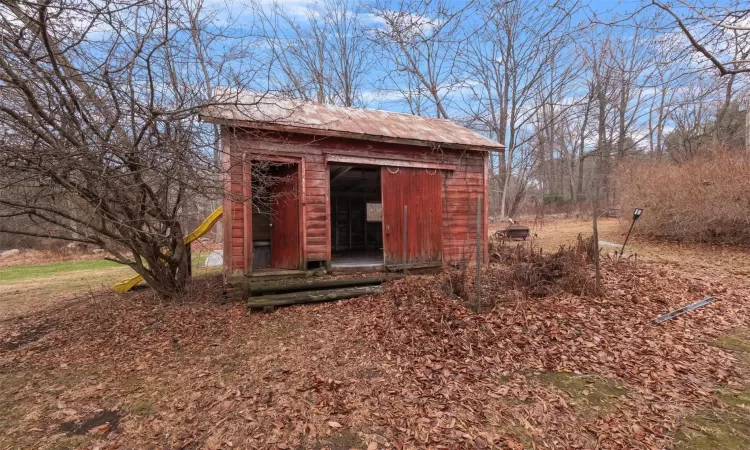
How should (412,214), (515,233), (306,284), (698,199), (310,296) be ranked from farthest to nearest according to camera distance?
1. (515,233)
2. (698,199)
3. (412,214)
4. (306,284)
5. (310,296)

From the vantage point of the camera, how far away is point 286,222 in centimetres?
741

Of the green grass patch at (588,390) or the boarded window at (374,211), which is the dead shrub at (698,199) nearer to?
the boarded window at (374,211)

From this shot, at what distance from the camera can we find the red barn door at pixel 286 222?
714 centimetres

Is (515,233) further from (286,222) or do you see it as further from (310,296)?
(310,296)

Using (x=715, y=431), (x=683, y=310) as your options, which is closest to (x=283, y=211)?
(x=715, y=431)

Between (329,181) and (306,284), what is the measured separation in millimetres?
2281

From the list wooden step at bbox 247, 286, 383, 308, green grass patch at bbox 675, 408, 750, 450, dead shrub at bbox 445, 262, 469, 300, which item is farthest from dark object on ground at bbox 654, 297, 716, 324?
wooden step at bbox 247, 286, 383, 308

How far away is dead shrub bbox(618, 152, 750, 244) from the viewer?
32.3 feet

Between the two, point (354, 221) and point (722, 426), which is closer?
point (722, 426)

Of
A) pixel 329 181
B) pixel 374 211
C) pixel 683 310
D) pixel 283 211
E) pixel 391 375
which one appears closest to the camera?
pixel 391 375

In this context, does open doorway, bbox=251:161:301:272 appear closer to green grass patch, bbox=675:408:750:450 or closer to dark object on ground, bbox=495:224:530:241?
green grass patch, bbox=675:408:750:450

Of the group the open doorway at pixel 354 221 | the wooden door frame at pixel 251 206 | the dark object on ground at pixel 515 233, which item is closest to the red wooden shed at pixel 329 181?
the wooden door frame at pixel 251 206

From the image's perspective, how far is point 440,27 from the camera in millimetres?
3635

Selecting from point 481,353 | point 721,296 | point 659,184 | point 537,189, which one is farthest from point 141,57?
point 537,189
